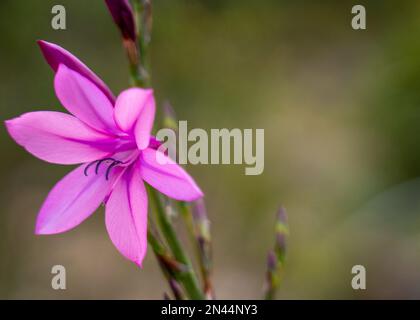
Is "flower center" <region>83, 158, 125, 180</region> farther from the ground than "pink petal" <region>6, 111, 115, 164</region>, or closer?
closer

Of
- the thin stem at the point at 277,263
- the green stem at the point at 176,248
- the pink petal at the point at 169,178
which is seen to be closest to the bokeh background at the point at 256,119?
the thin stem at the point at 277,263

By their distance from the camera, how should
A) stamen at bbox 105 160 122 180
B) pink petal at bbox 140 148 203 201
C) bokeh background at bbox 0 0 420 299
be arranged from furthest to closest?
bokeh background at bbox 0 0 420 299 < stamen at bbox 105 160 122 180 < pink petal at bbox 140 148 203 201

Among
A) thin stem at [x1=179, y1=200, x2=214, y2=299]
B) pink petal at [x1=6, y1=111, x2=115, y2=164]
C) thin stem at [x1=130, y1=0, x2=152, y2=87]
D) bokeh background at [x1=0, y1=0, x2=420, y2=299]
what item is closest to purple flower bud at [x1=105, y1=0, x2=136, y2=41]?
thin stem at [x1=130, y1=0, x2=152, y2=87]

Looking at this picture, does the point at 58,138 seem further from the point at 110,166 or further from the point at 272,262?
the point at 272,262

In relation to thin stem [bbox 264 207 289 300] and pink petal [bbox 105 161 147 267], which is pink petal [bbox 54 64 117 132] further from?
thin stem [bbox 264 207 289 300]

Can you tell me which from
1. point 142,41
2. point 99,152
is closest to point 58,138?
point 99,152

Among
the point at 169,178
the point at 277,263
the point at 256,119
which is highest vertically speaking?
the point at 256,119

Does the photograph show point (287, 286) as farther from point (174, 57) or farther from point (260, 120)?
point (174, 57)

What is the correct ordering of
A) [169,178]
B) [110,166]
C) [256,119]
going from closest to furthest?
1. [169,178]
2. [110,166]
3. [256,119]
